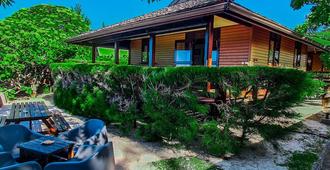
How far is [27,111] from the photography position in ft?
15.3

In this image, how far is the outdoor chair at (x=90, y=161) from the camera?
246cm

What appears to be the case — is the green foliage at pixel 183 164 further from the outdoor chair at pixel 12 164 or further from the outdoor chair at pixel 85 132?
the outdoor chair at pixel 12 164

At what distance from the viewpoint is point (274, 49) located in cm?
1224

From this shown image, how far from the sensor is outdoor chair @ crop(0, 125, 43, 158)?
330 centimetres

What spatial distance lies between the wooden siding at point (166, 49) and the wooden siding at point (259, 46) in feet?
14.8

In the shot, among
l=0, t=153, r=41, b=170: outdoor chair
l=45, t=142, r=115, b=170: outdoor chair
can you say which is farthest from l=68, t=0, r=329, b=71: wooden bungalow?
l=0, t=153, r=41, b=170: outdoor chair

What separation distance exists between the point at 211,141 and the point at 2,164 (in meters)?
3.16

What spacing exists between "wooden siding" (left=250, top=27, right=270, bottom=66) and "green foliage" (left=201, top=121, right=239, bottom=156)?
685 cm

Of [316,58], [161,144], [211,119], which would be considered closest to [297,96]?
[211,119]

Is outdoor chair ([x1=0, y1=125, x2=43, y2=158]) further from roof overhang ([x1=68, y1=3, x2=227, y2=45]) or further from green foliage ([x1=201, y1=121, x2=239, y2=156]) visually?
roof overhang ([x1=68, y1=3, x2=227, y2=45])

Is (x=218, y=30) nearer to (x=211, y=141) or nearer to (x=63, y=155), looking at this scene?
(x=211, y=141)

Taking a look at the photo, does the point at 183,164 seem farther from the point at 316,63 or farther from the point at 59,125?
the point at 316,63

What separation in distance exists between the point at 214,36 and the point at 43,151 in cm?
1022

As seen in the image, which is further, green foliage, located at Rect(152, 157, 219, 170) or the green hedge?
the green hedge
